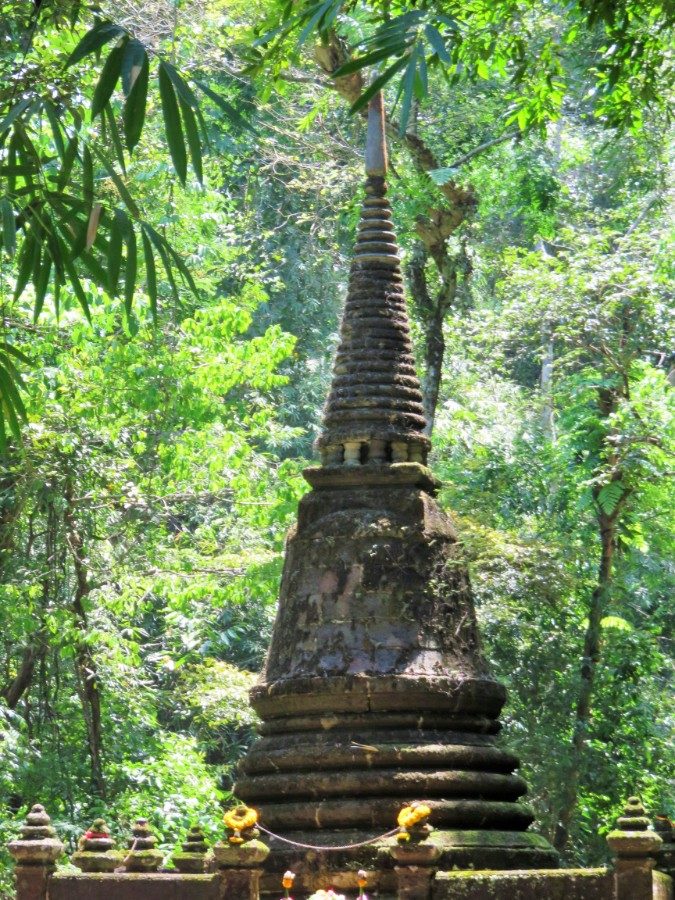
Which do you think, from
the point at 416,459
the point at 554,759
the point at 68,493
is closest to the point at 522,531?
the point at 554,759

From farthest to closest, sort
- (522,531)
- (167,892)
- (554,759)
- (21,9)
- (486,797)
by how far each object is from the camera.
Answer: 1. (522,531)
2. (554,759)
3. (486,797)
4. (167,892)
5. (21,9)

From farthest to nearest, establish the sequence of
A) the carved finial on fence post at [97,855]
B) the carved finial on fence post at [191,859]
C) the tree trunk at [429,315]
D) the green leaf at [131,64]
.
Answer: the tree trunk at [429,315] < the carved finial on fence post at [191,859] < the carved finial on fence post at [97,855] < the green leaf at [131,64]

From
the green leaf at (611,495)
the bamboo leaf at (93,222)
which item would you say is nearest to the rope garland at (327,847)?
the bamboo leaf at (93,222)

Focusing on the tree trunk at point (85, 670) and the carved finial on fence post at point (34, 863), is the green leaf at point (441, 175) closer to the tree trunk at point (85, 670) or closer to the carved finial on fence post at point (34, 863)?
the tree trunk at point (85, 670)

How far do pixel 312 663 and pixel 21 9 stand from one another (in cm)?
399

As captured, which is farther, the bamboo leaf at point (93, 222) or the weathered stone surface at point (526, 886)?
the weathered stone surface at point (526, 886)

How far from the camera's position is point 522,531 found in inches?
677

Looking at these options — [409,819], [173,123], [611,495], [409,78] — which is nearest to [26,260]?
[173,123]

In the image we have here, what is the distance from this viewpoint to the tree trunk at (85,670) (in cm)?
1479

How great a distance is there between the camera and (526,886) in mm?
8047

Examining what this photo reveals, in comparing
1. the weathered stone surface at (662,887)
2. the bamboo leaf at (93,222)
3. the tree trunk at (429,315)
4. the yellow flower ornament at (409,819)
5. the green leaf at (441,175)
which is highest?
the green leaf at (441,175)

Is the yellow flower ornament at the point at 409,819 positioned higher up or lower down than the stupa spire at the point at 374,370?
lower down

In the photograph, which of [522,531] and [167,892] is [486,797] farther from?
[522,531]

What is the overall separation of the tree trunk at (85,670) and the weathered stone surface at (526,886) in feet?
23.6
